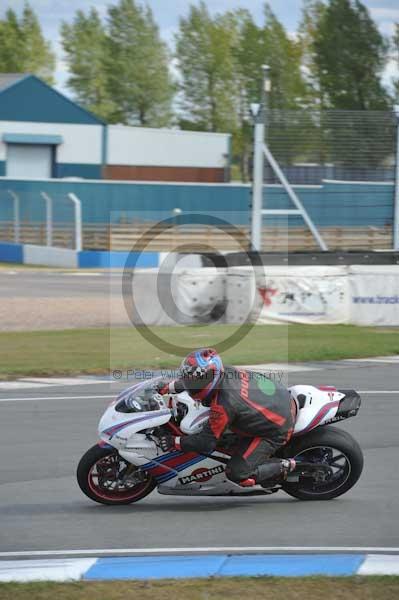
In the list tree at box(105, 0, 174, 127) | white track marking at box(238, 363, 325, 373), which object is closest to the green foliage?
tree at box(105, 0, 174, 127)

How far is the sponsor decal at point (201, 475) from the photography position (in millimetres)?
7695

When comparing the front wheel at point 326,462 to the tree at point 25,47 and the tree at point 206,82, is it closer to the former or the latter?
the tree at point 206,82

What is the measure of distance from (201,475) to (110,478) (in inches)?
26.5

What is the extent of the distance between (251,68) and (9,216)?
38287mm

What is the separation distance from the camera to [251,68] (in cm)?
7250

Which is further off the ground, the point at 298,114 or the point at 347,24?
the point at 347,24

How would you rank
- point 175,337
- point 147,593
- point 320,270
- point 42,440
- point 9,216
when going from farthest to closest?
point 9,216
point 320,270
point 175,337
point 42,440
point 147,593

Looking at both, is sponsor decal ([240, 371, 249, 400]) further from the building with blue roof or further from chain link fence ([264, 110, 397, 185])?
the building with blue roof

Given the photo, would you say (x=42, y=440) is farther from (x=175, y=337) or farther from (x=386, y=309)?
(x=386, y=309)

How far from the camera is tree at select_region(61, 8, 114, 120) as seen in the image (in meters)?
80.5

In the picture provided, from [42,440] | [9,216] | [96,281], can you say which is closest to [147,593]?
[42,440]

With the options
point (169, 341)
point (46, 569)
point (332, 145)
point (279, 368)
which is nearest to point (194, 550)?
point (46, 569)

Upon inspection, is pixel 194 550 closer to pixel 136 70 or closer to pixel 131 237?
pixel 131 237

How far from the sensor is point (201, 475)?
7.72 metres
